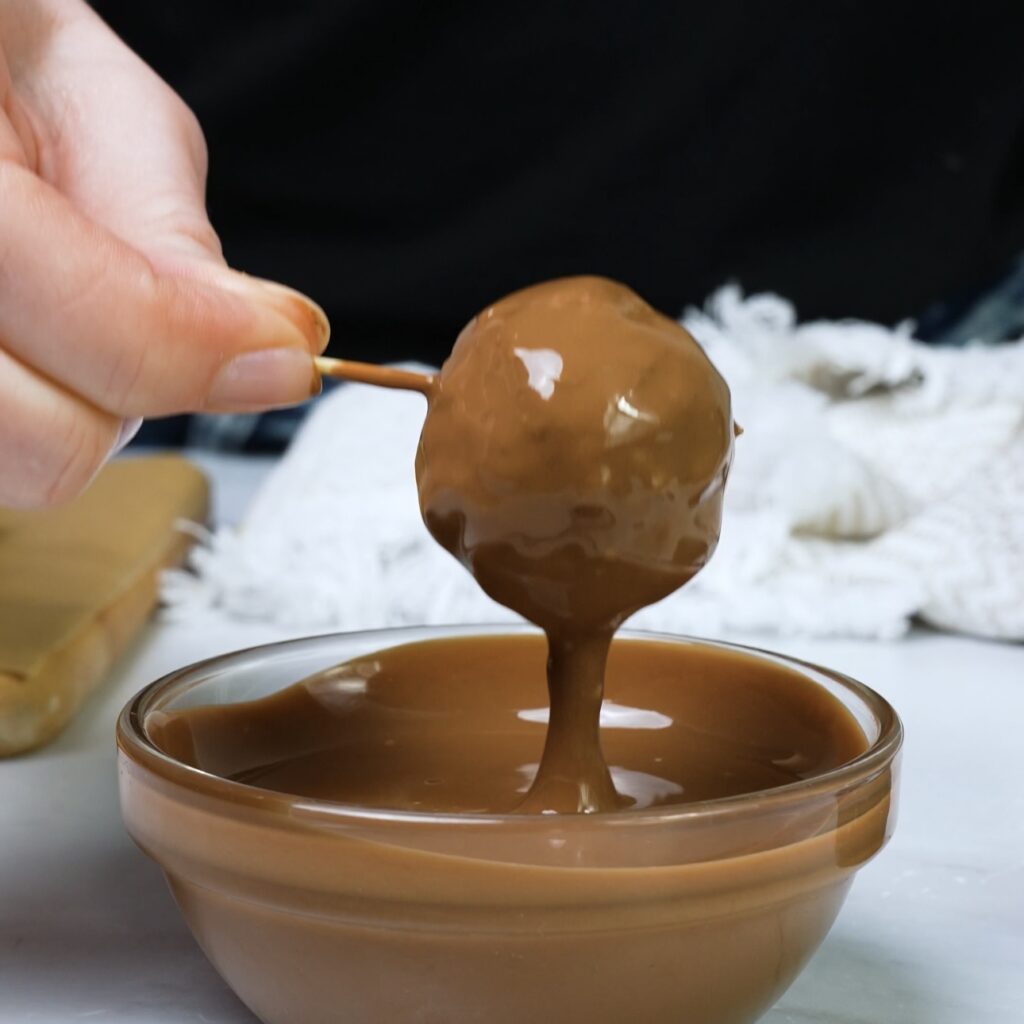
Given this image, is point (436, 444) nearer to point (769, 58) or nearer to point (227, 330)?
point (227, 330)

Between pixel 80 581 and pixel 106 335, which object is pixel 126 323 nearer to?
pixel 106 335

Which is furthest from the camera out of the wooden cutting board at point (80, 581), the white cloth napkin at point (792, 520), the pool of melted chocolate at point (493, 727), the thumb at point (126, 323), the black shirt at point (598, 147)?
the black shirt at point (598, 147)

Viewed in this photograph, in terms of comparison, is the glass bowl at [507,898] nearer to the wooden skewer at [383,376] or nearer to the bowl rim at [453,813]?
the bowl rim at [453,813]

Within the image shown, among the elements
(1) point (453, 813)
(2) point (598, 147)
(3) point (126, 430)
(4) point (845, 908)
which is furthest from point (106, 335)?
(2) point (598, 147)

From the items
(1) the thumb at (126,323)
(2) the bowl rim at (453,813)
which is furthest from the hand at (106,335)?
(2) the bowl rim at (453,813)

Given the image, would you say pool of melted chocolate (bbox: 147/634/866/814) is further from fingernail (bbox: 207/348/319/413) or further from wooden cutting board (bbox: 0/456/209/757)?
wooden cutting board (bbox: 0/456/209/757)

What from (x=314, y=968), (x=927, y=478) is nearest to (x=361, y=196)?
(x=927, y=478)

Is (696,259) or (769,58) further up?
(769,58)
